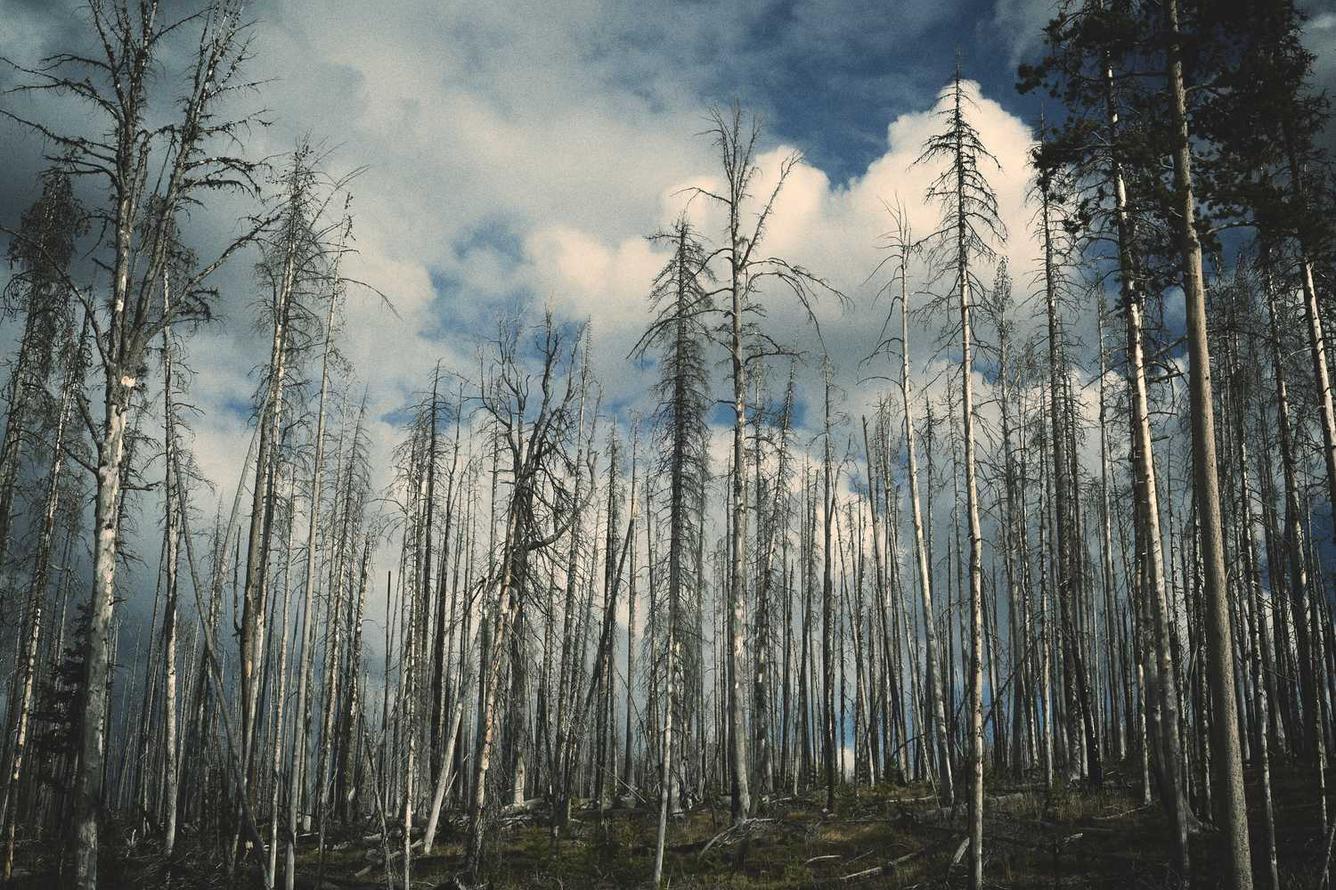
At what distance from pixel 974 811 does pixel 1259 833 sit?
22.7ft

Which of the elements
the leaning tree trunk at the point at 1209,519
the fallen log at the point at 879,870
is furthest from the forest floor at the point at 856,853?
the leaning tree trunk at the point at 1209,519

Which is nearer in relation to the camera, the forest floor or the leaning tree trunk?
the leaning tree trunk

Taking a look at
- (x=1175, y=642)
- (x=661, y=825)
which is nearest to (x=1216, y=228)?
(x=1175, y=642)

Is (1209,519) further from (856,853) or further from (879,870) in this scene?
(856,853)

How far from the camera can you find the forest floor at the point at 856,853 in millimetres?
11523

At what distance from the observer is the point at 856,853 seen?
1311cm

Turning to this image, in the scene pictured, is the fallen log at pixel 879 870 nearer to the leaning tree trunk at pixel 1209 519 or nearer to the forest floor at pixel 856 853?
the forest floor at pixel 856 853

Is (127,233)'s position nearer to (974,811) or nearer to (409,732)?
(409,732)

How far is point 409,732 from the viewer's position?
22.8 ft

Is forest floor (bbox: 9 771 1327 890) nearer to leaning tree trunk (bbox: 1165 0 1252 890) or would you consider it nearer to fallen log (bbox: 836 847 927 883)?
fallen log (bbox: 836 847 927 883)

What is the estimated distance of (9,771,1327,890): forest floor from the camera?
11523 millimetres

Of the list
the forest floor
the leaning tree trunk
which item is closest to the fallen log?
the forest floor

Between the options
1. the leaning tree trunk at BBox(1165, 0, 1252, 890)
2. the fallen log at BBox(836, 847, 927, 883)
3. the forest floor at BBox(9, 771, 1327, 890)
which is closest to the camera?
the leaning tree trunk at BBox(1165, 0, 1252, 890)

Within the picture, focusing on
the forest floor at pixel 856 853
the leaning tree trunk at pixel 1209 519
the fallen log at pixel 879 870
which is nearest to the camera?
the leaning tree trunk at pixel 1209 519
